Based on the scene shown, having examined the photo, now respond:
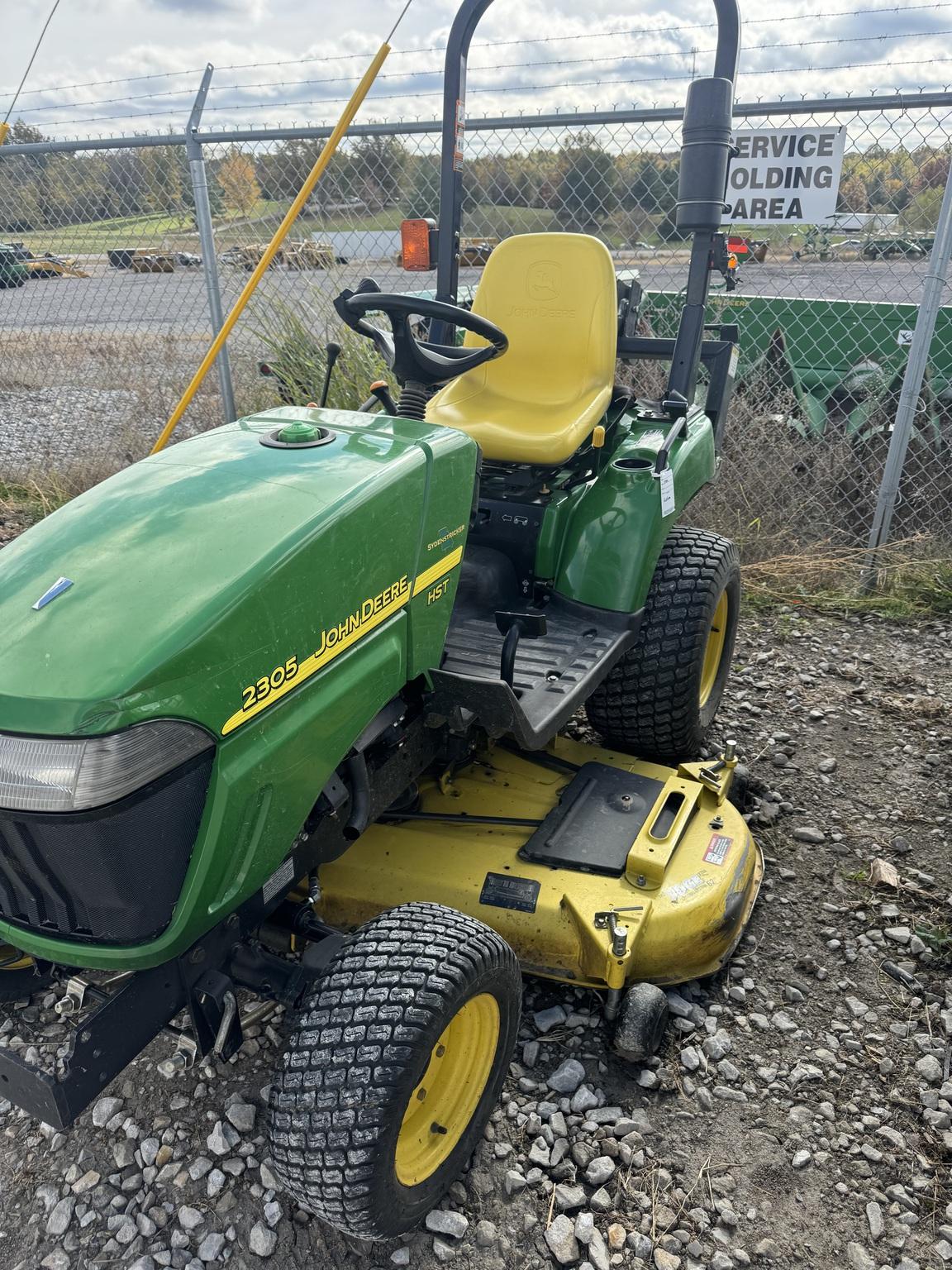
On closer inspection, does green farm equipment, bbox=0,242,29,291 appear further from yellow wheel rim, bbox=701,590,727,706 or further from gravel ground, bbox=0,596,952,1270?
gravel ground, bbox=0,596,952,1270

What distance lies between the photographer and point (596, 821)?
233 centimetres

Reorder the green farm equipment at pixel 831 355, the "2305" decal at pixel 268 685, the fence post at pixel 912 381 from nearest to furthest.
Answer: the "2305" decal at pixel 268 685 → the fence post at pixel 912 381 → the green farm equipment at pixel 831 355

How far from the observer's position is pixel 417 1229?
174 centimetres

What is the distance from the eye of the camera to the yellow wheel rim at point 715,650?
10.5 feet

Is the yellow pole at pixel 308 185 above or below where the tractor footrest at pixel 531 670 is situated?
above

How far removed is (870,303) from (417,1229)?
517 centimetres

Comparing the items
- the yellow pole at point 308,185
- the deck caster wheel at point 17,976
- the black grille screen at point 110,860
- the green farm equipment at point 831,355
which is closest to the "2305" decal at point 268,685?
the black grille screen at point 110,860

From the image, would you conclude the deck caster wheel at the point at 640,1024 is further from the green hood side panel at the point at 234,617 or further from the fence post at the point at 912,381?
the fence post at the point at 912,381

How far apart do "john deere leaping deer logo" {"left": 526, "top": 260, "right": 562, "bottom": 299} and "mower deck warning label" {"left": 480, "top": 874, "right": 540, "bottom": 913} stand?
1729 mm

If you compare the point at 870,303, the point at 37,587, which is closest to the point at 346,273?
the point at 870,303

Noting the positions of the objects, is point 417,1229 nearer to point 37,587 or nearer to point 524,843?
point 524,843

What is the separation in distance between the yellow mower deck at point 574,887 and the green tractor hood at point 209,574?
27.1 inches

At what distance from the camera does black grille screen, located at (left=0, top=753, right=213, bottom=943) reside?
1.37 meters

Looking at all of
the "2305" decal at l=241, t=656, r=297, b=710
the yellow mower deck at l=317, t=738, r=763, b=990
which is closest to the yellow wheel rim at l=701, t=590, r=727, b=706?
the yellow mower deck at l=317, t=738, r=763, b=990
